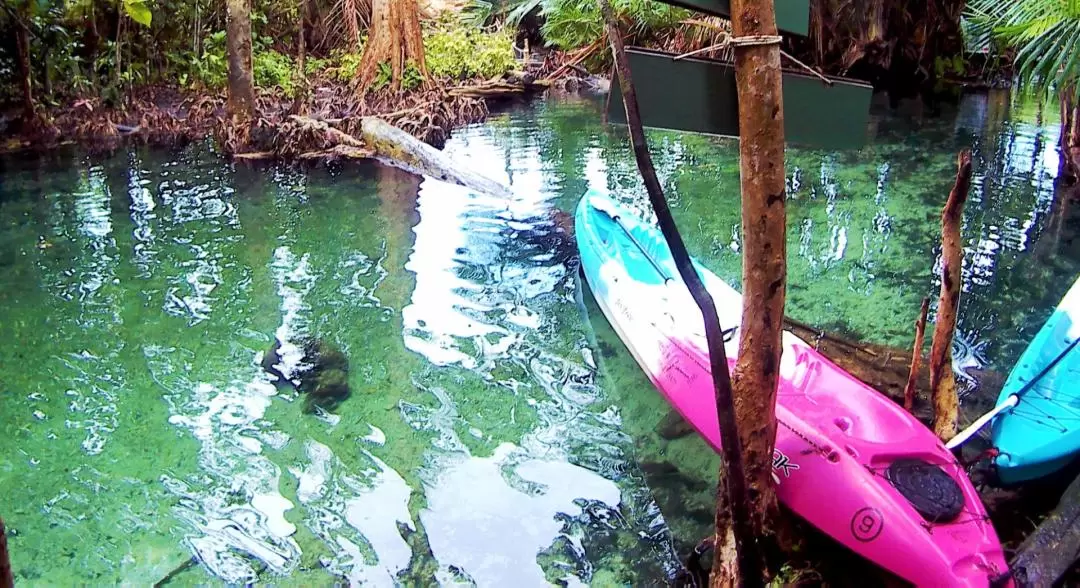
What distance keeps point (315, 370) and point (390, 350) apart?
1.66 ft

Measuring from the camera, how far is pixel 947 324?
3.49 m

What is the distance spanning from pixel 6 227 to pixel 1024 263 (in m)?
9.45

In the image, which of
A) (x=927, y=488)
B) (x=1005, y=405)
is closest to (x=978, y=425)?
(x=1005, y=405)

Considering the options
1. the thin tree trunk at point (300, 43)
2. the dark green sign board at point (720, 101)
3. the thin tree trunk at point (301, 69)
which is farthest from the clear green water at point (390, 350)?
the thin tree trunk at point (300, 43)

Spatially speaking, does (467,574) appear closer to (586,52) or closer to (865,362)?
(865,362)

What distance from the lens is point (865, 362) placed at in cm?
472

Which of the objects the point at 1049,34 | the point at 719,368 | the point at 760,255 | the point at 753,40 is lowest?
the point at 719,368

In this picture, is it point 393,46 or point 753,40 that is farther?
point 393,46

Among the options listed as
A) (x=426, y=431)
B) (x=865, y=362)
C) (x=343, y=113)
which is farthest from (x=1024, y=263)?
(x=343, y=113)

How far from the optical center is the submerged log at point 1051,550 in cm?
268

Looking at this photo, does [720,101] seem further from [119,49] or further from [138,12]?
[119,49]

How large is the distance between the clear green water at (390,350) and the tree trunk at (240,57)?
1.22m

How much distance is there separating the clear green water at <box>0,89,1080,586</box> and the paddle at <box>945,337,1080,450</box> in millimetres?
1071

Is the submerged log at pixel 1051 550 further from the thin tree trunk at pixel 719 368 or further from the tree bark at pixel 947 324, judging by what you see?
the thin tree trunk at pixel 719 368
